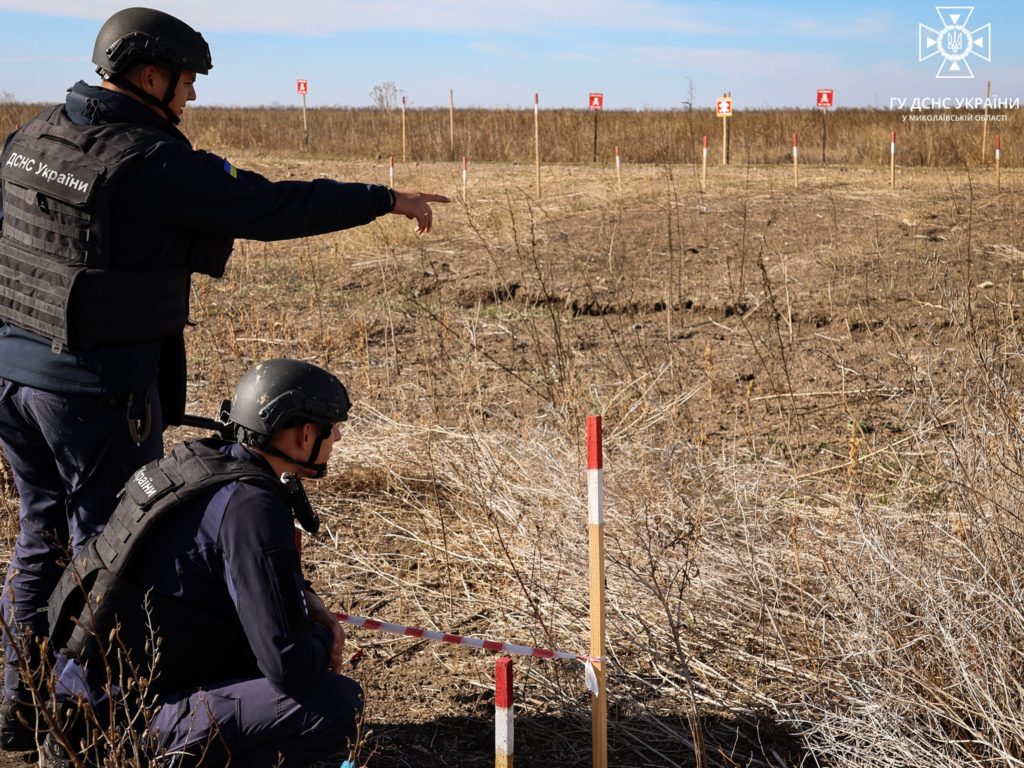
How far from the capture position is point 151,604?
297 cm

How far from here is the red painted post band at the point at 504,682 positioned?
8.89ft

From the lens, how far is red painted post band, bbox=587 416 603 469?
309cm

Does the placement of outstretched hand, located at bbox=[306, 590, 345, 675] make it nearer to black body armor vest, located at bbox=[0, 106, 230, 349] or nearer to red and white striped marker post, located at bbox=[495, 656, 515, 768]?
red and white striped marker post, located at bbox=[495, 656, 515, 768]

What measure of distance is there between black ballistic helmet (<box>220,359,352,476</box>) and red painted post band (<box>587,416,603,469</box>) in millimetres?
691

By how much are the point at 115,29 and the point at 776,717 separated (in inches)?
114

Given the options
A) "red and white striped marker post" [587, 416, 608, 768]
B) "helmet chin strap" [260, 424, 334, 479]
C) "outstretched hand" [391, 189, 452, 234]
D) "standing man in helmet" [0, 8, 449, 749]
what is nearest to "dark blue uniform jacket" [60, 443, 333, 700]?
"helmet chin strap" [260, 424, 334, 479]

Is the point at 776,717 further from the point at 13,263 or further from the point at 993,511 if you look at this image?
the point at 13,263

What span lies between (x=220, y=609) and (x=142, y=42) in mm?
1607

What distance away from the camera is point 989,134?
1069 inches

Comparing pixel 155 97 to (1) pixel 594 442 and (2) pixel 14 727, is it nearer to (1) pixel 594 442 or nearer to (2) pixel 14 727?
(1) pixel 594 442

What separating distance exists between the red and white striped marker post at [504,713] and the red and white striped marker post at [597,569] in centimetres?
49

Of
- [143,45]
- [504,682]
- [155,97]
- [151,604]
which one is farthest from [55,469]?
[504,682]

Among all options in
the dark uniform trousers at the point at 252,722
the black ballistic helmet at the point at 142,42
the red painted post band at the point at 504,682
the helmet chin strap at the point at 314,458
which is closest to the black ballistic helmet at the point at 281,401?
the helmet chin strap at the point at 314,458

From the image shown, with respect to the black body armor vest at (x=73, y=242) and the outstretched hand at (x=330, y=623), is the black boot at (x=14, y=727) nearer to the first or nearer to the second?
the outstretched hand at (x=330, y=623)
